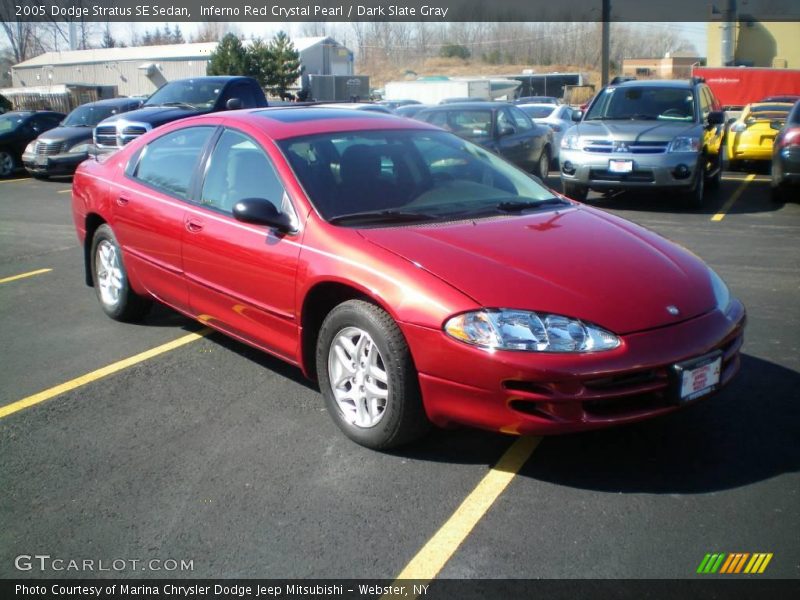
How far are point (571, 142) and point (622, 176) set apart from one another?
0.95 meters

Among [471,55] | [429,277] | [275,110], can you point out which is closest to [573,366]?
[429,277]

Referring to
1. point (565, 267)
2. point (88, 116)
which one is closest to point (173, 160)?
point (565, 267)

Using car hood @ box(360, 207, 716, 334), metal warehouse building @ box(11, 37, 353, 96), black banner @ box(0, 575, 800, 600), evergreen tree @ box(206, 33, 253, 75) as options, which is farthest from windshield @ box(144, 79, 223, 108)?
metal warehouse building @ box(11, 37, 353, 96)

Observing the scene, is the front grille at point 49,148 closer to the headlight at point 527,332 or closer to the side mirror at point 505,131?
the side mirror at point 505,131

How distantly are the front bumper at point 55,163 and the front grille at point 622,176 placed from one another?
10.7m

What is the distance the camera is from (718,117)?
10.9 m

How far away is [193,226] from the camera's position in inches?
184

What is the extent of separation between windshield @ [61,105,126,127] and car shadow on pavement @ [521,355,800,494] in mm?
16602

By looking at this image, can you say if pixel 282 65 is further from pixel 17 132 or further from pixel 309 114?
pixel 309 114

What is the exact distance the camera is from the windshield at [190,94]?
14481 mm

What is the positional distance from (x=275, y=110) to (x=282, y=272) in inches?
58.3

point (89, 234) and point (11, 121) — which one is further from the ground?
point (11, 121)

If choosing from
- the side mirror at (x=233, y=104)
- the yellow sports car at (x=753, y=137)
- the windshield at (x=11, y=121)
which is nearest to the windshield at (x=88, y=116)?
the windshield at (x=11, y=121)

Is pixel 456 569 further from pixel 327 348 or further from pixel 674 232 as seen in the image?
pixel 674 232
